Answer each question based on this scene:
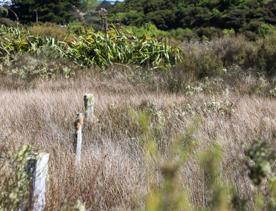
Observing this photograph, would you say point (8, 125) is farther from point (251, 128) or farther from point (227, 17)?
point (227, 17)

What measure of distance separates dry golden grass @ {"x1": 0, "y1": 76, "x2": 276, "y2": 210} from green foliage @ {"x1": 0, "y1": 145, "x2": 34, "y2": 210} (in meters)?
0.34

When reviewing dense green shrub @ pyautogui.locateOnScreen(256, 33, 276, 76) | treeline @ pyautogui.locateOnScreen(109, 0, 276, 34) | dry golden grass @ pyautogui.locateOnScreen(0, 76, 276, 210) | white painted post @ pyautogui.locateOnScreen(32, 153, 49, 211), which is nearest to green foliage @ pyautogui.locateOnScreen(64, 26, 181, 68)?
dense green shrub @ pyautogui.locateOnScreen(256, 33, 276, 76)

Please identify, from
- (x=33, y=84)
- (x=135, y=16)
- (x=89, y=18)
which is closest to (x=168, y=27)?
(x=135, y=16)

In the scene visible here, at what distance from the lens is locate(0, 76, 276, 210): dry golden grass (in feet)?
12.0

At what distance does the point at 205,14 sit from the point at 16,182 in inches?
1011

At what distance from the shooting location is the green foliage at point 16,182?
263 centimetres

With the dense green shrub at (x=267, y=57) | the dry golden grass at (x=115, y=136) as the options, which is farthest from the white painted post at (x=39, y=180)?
the dense green shrub at (x=267, y=57)

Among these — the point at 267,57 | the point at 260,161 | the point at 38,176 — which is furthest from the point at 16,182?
the point at 267,57

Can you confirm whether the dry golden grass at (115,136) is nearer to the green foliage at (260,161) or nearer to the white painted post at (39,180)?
the white painted post at (39,180)

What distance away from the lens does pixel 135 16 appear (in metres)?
31.7

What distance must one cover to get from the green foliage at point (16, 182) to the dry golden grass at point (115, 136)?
340 millimetres

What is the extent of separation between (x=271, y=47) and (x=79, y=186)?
982cm

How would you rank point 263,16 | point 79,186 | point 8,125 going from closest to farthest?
point 79,186 < point 8,125 < point 263,16

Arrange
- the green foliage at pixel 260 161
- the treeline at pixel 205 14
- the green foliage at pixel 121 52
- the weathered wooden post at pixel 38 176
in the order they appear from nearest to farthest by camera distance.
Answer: the green foliage at pixel 260 161
the weathered wooden post at pixel 38 176
the green foliage at pixel 121 52
the treeline at pixel 205 14
